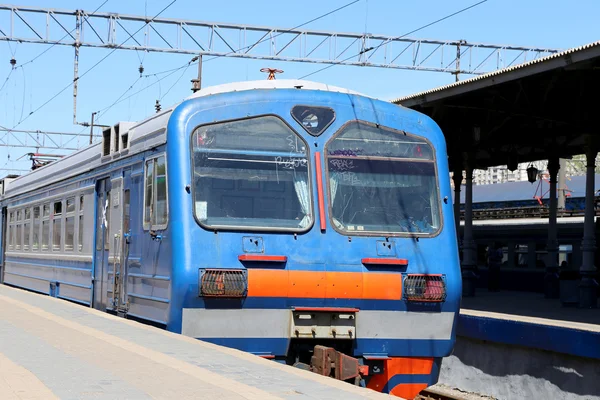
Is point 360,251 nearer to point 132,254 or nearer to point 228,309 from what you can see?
point 228,309

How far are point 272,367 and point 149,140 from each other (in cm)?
324

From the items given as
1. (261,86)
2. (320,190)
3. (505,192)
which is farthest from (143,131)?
(505,192)

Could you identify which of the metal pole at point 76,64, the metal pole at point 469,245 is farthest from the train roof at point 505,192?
the metal pole at point 76,64

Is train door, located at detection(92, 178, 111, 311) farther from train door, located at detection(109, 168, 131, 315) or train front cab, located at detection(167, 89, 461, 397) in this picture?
train front cab, located at detection(167, 89, 461, 397)

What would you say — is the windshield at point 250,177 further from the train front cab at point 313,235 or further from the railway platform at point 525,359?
the railway platform at point 525,359

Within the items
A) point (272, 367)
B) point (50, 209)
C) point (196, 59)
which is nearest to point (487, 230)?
point (196, 59)

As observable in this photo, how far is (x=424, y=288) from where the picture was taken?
9.43m

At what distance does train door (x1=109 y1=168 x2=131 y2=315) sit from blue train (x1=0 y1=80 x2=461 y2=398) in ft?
1.83

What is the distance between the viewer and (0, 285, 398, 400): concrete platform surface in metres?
6.40

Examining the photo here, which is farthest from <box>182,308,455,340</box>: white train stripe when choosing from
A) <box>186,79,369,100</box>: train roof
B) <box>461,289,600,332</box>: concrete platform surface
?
<box>461,289,600,332</box>: concrete platform surface

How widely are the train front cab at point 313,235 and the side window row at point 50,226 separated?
428 cm

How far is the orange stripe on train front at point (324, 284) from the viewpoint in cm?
898

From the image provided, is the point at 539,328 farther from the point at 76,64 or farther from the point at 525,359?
the point at 76,64

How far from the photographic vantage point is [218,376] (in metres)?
7.08
